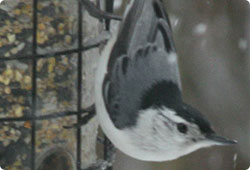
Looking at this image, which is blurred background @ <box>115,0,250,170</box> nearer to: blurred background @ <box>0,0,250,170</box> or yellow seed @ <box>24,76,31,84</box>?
blurred background @ <box>0,0,250,170</box>

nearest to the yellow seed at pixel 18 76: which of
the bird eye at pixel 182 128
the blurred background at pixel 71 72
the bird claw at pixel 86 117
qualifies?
the blurred background at pixel 71 72

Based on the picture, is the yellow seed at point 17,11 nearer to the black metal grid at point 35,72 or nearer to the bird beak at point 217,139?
the black metal grid at point 35,72

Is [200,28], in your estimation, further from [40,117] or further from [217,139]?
[40,117]

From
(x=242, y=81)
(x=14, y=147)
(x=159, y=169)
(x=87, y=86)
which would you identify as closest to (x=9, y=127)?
(x=14, y=147)

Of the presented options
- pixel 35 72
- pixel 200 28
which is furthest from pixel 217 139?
pixel 35 72

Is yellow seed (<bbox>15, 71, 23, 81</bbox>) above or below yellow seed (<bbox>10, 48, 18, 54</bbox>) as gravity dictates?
below

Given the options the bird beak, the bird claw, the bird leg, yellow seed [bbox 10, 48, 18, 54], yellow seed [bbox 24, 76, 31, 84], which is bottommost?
the bird claw


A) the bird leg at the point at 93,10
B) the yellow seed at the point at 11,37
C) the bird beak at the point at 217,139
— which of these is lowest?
the bird beak at the point at 217,139

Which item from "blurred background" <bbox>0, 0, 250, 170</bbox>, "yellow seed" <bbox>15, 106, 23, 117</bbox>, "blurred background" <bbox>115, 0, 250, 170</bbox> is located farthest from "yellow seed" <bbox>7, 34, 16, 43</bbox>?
"blurred background" <bbox>115, 0, 250, 170</bbox>
